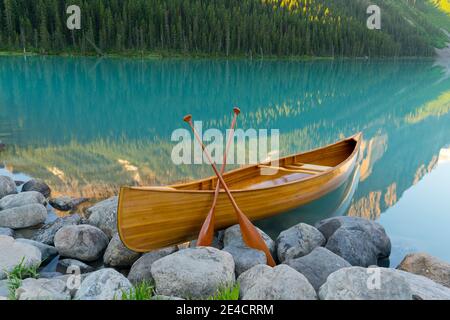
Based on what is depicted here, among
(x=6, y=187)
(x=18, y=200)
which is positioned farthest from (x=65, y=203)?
(x=6, y=187)

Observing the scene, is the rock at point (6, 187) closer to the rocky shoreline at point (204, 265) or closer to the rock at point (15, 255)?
the rocky shoreline at point (204, 265)

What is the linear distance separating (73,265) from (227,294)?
3527 millimetres

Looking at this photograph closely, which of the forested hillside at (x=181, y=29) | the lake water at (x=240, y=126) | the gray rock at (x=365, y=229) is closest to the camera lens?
the gray rock at (x=365, y=229)

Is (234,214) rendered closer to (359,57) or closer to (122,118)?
(122,118)

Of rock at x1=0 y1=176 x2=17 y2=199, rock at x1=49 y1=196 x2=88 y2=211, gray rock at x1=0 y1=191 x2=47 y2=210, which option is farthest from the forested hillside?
gray rock at x1=0 y1=191 x2=47 y2=210

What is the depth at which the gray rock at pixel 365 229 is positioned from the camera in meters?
8.43

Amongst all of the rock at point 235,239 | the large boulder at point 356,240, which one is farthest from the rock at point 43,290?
the large boulder at point 356,240

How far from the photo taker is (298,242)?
796cm

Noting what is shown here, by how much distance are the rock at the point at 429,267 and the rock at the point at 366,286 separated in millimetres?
2023

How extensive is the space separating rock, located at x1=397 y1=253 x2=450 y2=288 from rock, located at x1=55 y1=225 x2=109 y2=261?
558 centimetres

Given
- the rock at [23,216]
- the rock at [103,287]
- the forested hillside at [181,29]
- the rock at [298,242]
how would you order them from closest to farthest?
the rock at [103,287] < the rock at [298,242] < the rock at [23,216] < the forested hillside at [181,29]

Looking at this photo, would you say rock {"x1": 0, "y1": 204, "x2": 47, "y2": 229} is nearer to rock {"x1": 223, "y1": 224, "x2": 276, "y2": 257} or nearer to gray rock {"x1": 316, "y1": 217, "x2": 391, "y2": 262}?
rock {"x1": 223, "y1": 224, "x2": 276, "y2": 257}

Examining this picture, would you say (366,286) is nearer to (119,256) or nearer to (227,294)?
(227,294)

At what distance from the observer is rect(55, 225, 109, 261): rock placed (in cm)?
802
